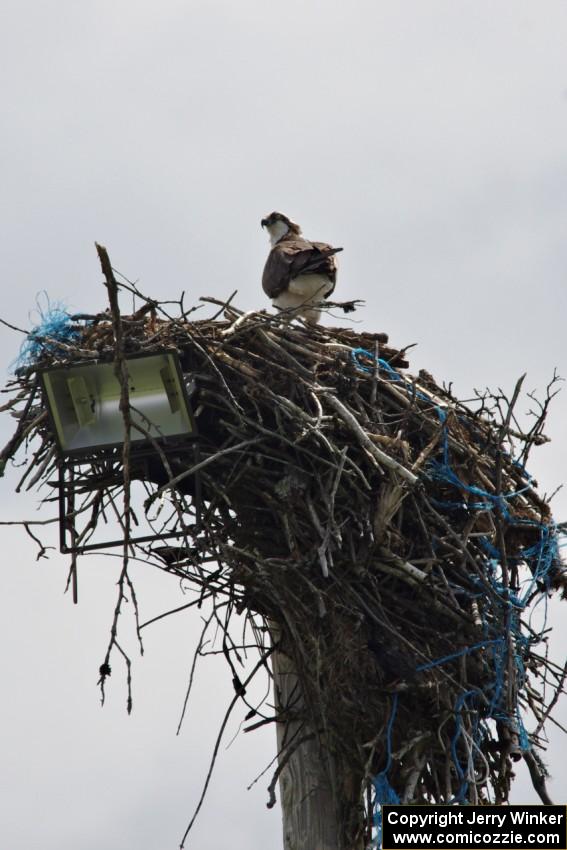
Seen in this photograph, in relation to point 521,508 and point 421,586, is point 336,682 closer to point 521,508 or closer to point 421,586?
point 421,586

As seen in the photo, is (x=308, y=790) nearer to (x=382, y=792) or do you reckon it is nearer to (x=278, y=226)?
(x=382, y=792)

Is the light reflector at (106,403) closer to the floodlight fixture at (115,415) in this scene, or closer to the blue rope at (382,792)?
the floodlight fixture at (115,415)

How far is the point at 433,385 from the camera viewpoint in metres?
7.64

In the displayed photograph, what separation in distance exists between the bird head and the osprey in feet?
3.71

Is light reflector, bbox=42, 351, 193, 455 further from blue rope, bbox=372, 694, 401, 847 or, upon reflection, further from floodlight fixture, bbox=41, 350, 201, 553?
blue rope, bbox=372, 694, 401, 847

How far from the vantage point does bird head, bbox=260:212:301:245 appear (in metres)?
10.7

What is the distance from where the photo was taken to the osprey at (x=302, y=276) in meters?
9.16

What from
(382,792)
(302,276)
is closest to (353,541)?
(382,792)

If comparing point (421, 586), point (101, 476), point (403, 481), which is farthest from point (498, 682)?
point (101, 476)

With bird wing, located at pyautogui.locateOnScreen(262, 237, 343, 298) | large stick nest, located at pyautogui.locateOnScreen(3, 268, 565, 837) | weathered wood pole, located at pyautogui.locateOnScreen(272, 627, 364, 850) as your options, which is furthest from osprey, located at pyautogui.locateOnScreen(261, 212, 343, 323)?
weathered wood pole, located at pyautogui.locateOnScreen(272, 627, 364, 850)

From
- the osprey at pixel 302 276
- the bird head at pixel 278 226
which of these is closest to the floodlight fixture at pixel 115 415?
the osprey at pixel 302 276

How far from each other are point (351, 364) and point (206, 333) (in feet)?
2.47

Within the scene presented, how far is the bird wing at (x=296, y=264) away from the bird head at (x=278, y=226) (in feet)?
3.62

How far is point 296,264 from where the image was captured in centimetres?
922
